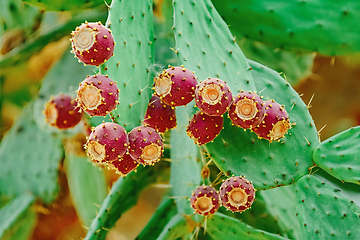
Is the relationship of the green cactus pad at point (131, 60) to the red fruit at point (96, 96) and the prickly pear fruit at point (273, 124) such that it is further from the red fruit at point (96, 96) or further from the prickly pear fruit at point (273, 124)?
the prickly pear fruit at point (273, 124)

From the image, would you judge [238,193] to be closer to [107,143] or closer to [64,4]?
[107,143]

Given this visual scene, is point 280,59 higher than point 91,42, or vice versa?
point 91,42

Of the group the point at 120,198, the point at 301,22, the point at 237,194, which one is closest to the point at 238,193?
the point at 237,194

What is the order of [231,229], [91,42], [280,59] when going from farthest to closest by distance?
[280,59]
[231,229]
[91,42]

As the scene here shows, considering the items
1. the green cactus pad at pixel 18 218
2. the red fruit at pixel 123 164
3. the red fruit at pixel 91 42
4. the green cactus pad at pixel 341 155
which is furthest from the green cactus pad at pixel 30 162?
the green cactus pad at pixel 341 155

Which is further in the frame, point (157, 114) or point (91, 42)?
point (157, 114)

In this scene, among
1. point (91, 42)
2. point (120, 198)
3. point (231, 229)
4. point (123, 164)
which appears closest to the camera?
point (91, 42)

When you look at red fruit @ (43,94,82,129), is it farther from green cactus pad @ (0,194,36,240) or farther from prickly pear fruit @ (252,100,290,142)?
prickly pear fruit @ (252,100,290,142)

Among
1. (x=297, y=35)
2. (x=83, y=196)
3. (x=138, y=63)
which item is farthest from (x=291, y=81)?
(x=83, y=196)
